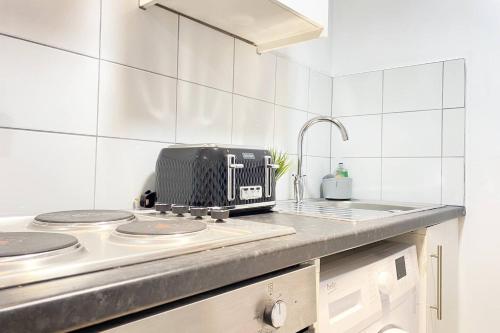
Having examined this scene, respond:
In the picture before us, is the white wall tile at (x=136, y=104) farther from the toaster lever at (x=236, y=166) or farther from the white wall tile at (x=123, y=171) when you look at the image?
the toaster lever at (x=236, y=166)

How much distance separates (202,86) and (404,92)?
3.31ft

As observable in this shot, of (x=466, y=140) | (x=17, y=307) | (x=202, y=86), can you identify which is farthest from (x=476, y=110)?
(x=17, y=307)

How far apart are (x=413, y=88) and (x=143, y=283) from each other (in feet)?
5.36

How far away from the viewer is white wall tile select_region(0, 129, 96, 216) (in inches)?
32.4

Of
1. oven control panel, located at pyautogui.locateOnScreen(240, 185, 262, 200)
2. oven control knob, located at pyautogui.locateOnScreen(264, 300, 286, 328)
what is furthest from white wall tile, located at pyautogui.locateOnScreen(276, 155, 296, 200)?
oven control knob, located at pyautogui.locateOnScreen(264, 300, 286, 328)

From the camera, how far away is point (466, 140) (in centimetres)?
158

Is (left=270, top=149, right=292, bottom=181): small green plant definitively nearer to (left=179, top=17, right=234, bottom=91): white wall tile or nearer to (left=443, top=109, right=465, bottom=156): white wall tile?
(left=179, top=17, right=234, bottom=91): white wall tile

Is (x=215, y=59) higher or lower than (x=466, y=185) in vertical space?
higher

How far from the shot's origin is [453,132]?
161cm

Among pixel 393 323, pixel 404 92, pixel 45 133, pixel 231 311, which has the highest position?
pixel 404 92

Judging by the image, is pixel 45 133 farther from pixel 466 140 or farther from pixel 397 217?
pixel 466 140

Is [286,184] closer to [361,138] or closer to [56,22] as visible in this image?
[361,138]

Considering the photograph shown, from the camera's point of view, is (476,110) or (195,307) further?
(476,110)

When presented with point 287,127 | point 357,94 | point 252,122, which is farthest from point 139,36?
point 357,94
